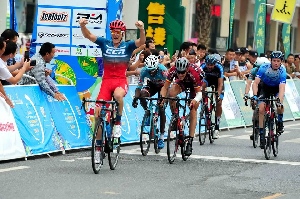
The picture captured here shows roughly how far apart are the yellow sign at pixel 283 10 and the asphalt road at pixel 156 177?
16.9m

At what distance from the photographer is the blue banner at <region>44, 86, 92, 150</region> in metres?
16.1

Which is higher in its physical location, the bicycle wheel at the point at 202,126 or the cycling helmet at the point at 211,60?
the cycling helmet at the point at 211,60

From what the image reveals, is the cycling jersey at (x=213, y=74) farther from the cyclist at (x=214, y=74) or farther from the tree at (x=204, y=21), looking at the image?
the tree at (x=204, y=21)

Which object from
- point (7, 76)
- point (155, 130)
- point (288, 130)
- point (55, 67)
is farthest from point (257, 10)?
point (7, 76)

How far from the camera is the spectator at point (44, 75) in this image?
52.2 feet

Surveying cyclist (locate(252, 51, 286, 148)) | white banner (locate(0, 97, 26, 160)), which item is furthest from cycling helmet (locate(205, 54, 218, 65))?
white banner (locate(0, 97, 26, 160))

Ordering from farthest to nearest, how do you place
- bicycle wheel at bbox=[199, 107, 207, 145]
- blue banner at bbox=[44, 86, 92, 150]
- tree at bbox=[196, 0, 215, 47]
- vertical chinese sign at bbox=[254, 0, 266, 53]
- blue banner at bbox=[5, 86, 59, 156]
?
tree at bbox=[196, 0, 215, 47]
vertical chinese sign at bbox=[254, 0, 266, 53]
bicycle wheel at bbox=[199, 107, 207, 145]
blue banner at bbox=[44, 86, 92, 150]
blue banner at bbox=[5, 86, 59, 156]

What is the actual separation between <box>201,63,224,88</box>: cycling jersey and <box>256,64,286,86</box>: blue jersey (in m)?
2.77

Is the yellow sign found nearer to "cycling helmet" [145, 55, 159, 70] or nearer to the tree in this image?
the tree

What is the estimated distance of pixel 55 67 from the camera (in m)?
19.6

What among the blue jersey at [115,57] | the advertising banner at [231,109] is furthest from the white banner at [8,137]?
the advertising banner at [231,109]

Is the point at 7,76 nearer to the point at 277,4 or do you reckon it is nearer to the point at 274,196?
the point at 274,196

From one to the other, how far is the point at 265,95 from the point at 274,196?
605cm

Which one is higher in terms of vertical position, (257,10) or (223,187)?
(257,10)
